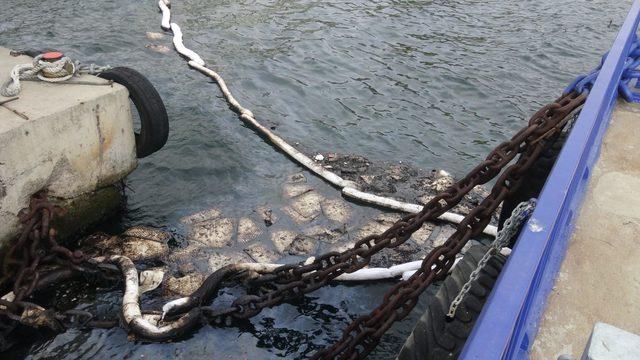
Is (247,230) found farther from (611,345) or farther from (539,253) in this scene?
(611,345)

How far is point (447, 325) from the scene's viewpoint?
3.76 meters

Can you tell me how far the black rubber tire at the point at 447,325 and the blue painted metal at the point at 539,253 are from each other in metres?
0.99

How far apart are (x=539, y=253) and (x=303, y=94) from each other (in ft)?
25.2

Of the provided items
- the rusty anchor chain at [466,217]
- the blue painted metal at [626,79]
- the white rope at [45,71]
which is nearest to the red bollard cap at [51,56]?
the white rope at [45,71]

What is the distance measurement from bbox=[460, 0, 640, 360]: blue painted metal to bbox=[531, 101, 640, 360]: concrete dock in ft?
0.23

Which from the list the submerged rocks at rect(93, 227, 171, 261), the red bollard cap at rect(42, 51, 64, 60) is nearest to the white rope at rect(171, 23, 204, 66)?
the red bollard cap at rect(42, 51, 64, 60)

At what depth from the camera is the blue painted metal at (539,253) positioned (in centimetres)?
194

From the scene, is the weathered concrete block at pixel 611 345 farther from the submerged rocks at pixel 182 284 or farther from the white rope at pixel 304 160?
the white rope at pixel 304 160

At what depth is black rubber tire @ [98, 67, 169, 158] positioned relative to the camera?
5547mm

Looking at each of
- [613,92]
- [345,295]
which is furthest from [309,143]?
[613,92]

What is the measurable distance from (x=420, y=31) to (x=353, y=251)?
31.5ft

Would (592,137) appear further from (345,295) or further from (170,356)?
(170,356)

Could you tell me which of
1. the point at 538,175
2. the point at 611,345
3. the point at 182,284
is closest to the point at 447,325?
the point at 538,175

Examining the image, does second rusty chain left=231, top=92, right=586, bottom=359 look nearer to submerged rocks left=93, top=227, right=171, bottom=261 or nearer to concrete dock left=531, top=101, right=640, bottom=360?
concrete dock left=531, top=101, right=640, bottom=360
